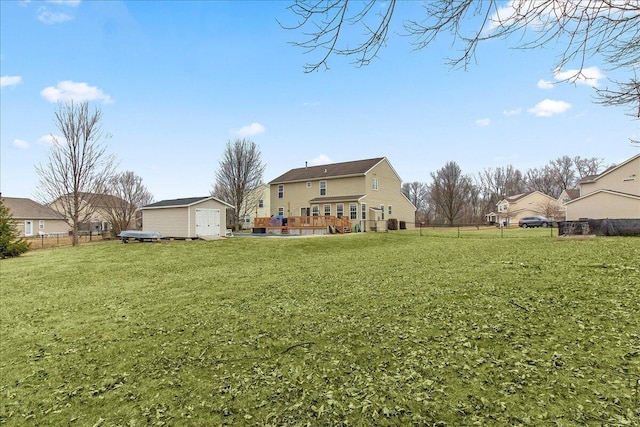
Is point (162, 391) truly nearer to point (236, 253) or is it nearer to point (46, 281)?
point (46, 281)

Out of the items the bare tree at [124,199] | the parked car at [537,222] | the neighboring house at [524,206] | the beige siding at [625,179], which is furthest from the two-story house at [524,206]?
the bare tree at [124,199]

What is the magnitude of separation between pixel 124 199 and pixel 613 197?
146 ft

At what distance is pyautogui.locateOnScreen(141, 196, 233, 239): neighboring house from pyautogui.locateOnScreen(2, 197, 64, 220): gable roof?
23858mm

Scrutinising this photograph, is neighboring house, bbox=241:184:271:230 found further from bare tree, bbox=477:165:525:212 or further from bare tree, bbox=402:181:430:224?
bare tree, bbox=477:165:525:212

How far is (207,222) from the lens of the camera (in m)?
22.7

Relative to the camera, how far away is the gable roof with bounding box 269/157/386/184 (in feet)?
95.7

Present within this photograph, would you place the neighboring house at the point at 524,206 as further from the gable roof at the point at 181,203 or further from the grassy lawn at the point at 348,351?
the grassy lawn at the point at 348,351

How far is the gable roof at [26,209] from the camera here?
37.6 meters

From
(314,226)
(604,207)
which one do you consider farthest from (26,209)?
(604,207)

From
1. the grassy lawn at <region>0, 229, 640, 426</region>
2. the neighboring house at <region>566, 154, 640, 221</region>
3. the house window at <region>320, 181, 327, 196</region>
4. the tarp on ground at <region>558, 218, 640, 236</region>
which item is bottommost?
the grassy lawn at <region>0, 229, 640, 426</region>

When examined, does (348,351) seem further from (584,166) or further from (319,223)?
(584,166)

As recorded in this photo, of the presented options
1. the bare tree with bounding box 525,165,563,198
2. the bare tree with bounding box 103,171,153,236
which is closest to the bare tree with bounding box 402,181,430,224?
the bare tree with bounding box 525,165,563,198

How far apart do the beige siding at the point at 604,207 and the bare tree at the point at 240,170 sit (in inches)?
1096

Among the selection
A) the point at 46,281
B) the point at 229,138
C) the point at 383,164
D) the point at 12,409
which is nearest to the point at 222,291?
the point at 12,409
